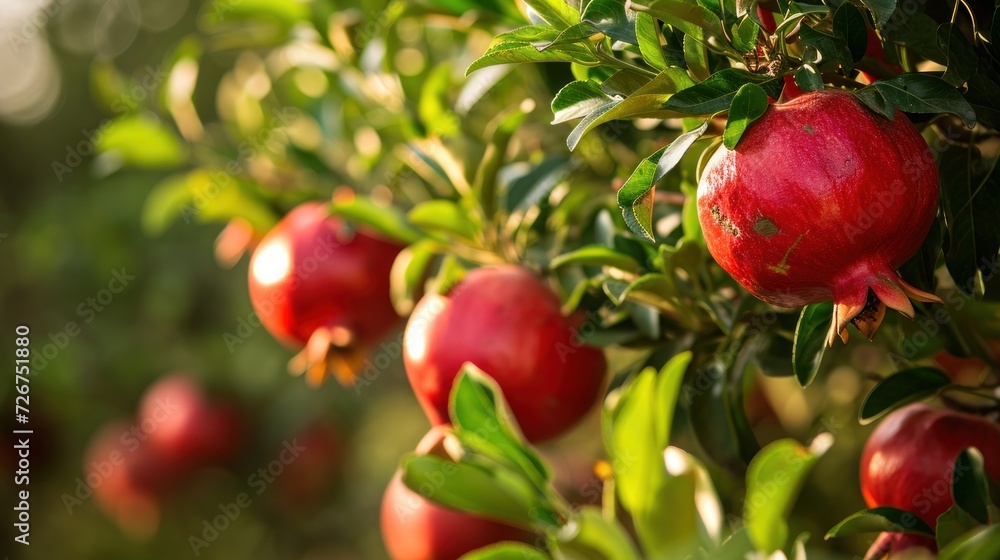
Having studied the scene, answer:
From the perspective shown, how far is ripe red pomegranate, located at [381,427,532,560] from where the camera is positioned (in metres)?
0.96

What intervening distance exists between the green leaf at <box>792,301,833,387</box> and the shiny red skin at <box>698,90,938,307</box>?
11 centimetres

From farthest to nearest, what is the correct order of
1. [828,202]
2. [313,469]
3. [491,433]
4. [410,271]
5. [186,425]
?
[313,469], [186,425], [410,271], [491,433], [828,202]

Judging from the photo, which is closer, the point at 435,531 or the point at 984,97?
the point at 984,97

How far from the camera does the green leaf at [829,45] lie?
0.57 metres

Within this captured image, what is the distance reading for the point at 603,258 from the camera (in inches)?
30.8

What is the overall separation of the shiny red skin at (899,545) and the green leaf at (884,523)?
0.03 metres

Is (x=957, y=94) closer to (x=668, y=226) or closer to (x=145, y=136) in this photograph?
(x=668, y=226)

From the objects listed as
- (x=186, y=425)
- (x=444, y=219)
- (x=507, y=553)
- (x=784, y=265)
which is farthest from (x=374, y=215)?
(x=186, y=425)

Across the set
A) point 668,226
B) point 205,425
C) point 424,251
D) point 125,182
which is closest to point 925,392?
point 668,226

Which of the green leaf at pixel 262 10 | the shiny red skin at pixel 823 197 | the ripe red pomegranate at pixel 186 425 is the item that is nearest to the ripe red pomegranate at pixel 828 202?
the shiny red skin at pixel 823 197

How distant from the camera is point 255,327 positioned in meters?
2.34

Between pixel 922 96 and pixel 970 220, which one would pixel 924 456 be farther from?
pixel 922 96

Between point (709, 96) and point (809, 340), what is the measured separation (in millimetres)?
211

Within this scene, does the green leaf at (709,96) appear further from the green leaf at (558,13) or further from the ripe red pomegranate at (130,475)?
the ripe red pomegranate at (130,475)
